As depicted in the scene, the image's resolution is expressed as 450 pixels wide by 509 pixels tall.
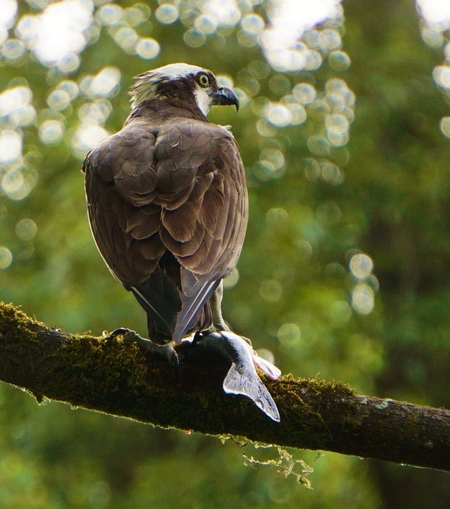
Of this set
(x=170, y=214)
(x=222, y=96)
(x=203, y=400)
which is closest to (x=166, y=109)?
(x=222, y=96)

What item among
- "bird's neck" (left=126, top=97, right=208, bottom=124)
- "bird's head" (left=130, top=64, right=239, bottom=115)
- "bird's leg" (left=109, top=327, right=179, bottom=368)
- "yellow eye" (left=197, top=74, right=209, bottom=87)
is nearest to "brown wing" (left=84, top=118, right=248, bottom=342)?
"bird's leg" (left=109, top=327, right=179, bottom=368)

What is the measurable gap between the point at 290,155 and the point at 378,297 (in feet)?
7.02

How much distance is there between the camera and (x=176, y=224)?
3.87m

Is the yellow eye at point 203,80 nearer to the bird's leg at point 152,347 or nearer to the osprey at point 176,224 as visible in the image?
the osprey at point 176,224

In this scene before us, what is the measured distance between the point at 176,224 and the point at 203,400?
2.72ft

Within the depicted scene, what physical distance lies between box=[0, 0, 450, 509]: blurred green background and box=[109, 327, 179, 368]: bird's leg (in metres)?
4.34

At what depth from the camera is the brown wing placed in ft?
11.9

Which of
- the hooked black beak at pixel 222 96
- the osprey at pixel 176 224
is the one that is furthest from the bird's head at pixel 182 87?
the osprey at pixel 176 224

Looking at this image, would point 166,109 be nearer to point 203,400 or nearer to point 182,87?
point 182,87

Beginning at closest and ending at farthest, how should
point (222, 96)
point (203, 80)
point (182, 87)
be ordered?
point (182, 87), point (203, 80), point (222, 96)

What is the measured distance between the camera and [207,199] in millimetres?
4234

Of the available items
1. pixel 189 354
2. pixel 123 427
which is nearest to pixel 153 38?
pixel 123 427

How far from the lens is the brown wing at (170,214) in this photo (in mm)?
3613

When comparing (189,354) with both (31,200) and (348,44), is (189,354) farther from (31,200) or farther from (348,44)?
(348,44)
